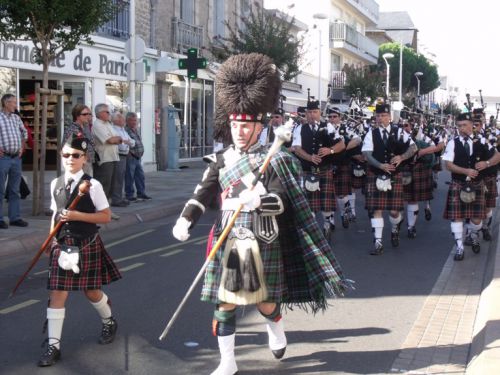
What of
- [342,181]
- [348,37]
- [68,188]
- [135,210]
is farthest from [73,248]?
[348,37]

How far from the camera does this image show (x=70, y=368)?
474 cm

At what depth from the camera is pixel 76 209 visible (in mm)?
4922

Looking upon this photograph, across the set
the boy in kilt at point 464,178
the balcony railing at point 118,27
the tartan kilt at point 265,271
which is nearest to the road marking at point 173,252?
the boy in kilt at point 464,178

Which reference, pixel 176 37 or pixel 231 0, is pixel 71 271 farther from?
pixel 231 0

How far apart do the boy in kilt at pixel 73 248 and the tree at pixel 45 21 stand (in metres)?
5.99

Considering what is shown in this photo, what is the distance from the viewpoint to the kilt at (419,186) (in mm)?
10883

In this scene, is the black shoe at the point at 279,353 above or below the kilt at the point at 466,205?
below

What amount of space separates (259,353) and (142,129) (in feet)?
56.8

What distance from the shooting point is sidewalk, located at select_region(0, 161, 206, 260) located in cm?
923

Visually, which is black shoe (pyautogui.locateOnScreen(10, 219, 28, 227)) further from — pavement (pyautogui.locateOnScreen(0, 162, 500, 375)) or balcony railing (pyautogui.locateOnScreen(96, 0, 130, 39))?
balcony railing (pyautogui.locateOnScreen(96, 0, 130, 39))

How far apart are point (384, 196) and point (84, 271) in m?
5.31

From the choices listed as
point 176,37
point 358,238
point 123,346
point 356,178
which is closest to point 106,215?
point 123,346

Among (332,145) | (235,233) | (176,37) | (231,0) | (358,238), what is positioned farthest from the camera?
(231,0)

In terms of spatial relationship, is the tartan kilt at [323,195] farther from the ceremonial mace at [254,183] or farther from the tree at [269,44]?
the tree at [269,44]
